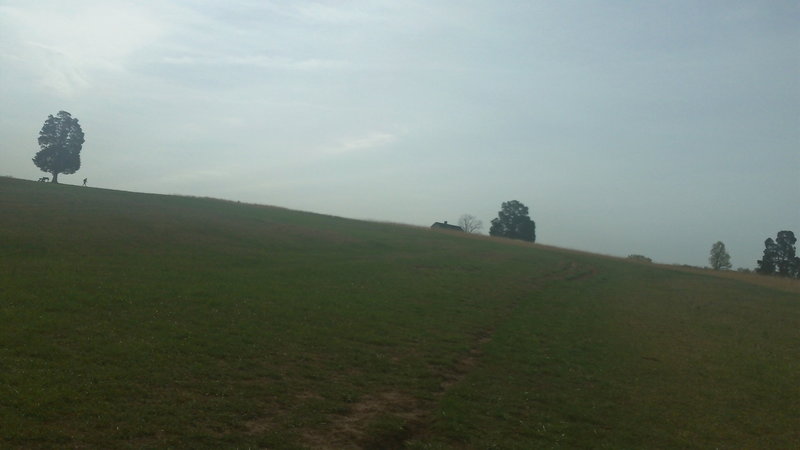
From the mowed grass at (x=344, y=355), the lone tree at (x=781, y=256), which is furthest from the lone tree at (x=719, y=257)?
the mowed grass at (x=344, y=355)

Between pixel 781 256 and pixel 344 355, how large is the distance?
129159 millimetres

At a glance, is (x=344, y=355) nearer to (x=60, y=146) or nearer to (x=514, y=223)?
(x=60, y=146)

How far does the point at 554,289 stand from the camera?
1738 inches

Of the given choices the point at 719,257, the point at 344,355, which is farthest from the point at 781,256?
the point at 344,355

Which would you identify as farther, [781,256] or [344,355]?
[781,256]

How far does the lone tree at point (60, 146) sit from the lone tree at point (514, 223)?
8730 cm

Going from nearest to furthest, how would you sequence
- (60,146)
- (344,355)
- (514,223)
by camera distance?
(344,355) → (60,146) → (514,223)

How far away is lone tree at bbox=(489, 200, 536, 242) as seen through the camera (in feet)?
463

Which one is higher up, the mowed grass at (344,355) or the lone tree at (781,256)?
the lone tree at (781,256)

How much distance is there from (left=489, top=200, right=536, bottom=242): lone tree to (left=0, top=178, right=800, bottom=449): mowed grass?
317 feet

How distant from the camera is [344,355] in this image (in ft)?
64.1

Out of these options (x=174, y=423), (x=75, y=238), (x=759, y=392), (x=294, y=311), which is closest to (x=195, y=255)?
(x=75, y=238)

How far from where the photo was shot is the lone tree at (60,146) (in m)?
94.9

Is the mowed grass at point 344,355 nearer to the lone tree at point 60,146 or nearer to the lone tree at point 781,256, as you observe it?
the lone tree at point 60,146
